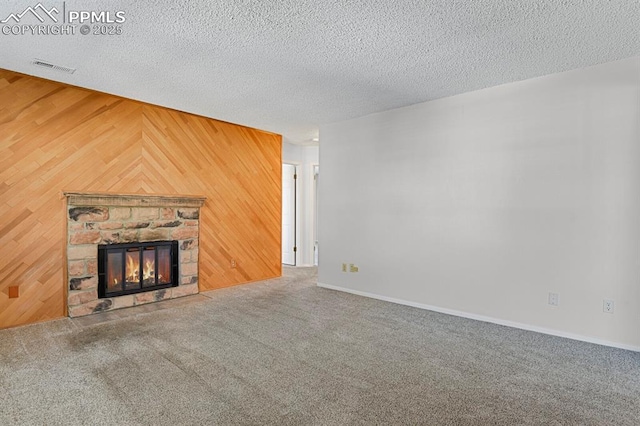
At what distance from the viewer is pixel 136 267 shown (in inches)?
176

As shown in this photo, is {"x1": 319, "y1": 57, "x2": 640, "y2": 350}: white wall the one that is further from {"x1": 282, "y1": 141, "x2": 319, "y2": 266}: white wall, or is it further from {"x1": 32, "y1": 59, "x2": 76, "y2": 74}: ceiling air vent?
{"x1": 32, "y1": 59, "x2": 76, "y2": 74}: ceiling air vent

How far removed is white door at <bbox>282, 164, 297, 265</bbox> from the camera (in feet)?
24.2

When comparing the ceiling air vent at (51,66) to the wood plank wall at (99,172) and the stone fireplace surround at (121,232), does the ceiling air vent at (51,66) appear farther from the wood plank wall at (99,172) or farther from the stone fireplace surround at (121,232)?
the stone fireplace surround at (121,232)

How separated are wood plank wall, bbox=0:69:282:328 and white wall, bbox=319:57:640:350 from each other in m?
1.84

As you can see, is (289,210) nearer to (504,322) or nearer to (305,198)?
(305,198)

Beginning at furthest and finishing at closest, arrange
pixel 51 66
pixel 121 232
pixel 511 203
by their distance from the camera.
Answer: pixel 121 232 → pixel 511 203 → pixel 51 66

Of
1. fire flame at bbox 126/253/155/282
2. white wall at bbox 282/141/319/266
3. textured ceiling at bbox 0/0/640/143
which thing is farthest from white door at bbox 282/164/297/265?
fire flame at bbox 126/253/155/282

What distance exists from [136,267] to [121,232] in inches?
19.1

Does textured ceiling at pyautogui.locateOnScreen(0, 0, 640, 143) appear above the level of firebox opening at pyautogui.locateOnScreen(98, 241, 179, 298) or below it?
above

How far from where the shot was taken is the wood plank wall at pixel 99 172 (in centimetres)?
360

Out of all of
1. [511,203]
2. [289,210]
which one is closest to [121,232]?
[289,210]

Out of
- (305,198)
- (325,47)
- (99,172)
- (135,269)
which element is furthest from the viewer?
(305,198)

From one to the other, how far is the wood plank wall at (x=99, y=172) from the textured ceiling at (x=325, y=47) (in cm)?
39

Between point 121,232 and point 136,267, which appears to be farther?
point 136,267
